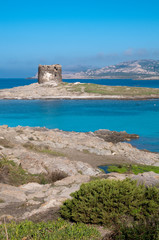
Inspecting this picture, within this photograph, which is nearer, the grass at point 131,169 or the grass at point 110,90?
the grass at point 131,169

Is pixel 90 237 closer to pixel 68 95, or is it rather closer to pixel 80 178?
pixel 80 178

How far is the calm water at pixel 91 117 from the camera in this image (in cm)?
3512

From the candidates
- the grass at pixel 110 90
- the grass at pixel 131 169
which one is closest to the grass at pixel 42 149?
the grass at pixel 131 169

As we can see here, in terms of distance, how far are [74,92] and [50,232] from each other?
65.4 meters

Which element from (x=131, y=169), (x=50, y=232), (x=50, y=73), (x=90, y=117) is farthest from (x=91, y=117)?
(x=50, y=232)

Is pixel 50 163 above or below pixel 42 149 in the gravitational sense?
above

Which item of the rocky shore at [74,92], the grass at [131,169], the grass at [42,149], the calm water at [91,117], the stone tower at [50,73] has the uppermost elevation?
the stone tower at [50,73]

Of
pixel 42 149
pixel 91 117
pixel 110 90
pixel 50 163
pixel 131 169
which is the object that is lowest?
pixel 91 117

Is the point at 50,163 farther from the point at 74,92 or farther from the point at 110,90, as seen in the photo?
the point at 110,90

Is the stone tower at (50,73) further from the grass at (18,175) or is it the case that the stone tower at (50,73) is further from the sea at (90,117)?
the grass at (18,175)

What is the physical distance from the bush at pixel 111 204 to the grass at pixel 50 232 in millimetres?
419

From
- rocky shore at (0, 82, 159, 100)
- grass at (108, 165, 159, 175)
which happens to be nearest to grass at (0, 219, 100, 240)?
grass at (108, 165, 159, 175)

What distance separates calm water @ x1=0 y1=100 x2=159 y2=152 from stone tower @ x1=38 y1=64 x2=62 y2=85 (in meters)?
12.2

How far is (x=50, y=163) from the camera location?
15.1 m
